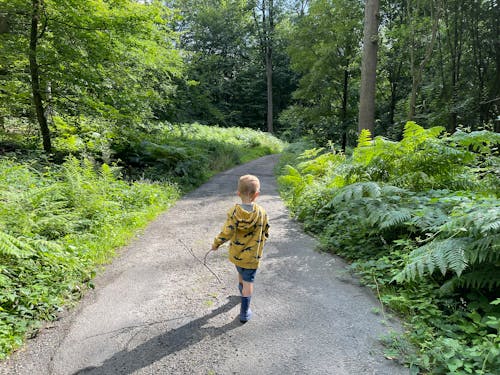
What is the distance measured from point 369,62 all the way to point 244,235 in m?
8.14

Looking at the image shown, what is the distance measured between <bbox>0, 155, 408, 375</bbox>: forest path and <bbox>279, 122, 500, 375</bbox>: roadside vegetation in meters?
0.30

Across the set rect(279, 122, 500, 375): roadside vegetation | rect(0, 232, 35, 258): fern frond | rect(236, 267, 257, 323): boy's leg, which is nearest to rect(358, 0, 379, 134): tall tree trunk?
rect(279, 122, 500, 375): roadside vegetation

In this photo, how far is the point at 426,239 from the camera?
3.28 meters

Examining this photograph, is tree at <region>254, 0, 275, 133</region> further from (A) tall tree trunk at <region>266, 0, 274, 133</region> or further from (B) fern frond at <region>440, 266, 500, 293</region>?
(B) fern frond at <region>440, 266, 500, 293</region>

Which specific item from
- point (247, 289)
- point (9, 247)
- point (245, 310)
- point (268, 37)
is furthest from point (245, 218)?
point (268, 37)

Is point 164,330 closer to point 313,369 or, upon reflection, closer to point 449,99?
point 313,369

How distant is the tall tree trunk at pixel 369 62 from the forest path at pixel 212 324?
6.37m

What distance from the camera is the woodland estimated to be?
10.0 feet

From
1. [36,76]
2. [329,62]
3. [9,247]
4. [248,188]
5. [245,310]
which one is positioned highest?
[329,62]

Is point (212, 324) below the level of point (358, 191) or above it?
below

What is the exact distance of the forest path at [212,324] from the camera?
8.77 feet

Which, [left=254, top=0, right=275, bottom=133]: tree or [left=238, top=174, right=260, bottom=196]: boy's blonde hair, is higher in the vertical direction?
[left=254, top=0, right=275, bottom=133]: tree

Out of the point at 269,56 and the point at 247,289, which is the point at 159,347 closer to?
the point at 247,289

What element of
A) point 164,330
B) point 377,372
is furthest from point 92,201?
point 377,372
